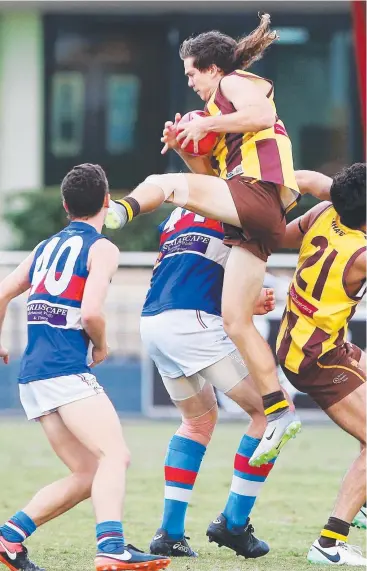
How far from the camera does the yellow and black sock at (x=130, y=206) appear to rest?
5.48 metres

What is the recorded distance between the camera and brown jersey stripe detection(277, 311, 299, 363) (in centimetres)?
587

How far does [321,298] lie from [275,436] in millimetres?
673

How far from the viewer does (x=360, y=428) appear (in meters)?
5.76

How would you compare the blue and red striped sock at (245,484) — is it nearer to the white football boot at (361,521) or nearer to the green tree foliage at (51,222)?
the white football boot at (361,521)

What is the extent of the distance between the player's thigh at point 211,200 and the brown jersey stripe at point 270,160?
0.22m

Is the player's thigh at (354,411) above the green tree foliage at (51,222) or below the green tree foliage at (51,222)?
above

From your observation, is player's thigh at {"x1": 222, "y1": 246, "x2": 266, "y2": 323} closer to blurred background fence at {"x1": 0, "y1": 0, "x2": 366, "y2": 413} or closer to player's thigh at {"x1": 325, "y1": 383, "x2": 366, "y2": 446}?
player's thigh at {"x1": 325, "y1": 383, "x2": 366, "y2": 446}

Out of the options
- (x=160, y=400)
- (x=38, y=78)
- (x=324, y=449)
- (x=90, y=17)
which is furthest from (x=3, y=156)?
(x=324, y=449)

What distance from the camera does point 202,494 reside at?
833 centimetres

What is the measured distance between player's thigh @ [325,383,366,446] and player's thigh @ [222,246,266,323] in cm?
60

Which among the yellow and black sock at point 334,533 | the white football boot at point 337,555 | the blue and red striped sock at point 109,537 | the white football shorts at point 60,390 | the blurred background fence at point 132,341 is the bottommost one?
the blurred background fence at point 132,341

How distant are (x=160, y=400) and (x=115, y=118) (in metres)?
6.83

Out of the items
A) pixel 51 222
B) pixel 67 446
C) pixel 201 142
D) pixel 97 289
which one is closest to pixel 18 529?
pixel 67 446

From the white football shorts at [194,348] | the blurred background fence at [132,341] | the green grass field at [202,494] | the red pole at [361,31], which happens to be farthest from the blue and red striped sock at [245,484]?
the blurred background fence at [132,341]
